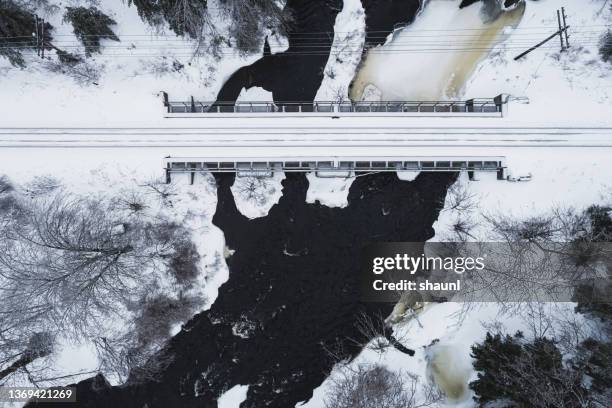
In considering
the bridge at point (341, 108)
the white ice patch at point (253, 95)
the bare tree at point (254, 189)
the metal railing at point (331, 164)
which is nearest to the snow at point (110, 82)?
the bridge at point (341, 108)

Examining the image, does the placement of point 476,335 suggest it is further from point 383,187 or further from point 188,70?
point 188,70

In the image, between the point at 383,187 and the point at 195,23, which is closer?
the point at 195,23

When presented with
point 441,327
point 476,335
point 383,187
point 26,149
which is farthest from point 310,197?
point 26,149

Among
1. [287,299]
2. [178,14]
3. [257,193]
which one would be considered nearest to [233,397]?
[287,299]

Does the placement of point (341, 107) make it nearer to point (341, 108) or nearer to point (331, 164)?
point (341, 108)

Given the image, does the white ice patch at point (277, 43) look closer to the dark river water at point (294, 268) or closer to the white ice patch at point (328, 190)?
the dark river water at point (294, 268)

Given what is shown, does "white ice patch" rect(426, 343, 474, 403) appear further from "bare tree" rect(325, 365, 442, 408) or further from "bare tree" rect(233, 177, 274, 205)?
"bare tree" rect(233, 177, 274, 205)

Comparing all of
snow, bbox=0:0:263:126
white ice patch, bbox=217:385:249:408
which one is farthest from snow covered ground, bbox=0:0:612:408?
white ice patch, bbox=217:385:249:408
